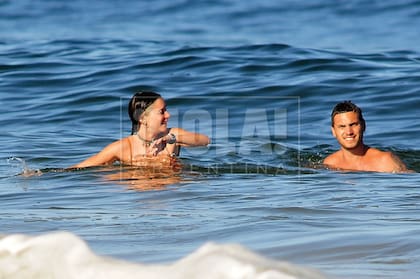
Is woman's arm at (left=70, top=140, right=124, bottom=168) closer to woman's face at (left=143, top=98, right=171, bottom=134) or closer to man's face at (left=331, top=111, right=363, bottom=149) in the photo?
woman's face at (left=143, top=98, right=171, bottom=134)

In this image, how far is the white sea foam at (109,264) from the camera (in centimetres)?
360

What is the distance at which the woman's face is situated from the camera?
8.22 meters

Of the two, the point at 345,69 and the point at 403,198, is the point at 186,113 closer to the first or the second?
the point at 345,69

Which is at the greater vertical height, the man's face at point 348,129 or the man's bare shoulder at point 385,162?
the man's face at point 348,129

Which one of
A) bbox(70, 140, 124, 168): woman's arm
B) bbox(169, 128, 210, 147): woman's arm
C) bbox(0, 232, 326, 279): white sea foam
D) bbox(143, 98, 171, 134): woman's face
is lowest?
bbox(0, 232, 326, 279): white sea foam

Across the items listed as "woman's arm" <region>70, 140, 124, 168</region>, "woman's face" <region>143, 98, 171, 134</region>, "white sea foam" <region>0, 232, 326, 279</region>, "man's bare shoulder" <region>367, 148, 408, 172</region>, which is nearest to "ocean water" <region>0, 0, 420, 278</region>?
"white sea foam" <region>0, 232, 326, 279</region>

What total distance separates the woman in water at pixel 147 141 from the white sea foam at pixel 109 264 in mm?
4018

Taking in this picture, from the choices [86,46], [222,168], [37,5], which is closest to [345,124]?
[222,168]

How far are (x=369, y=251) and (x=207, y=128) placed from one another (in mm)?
5942

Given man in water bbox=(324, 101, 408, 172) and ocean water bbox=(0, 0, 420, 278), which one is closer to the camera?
ocean water bbox=(0, 0, 420, 278)

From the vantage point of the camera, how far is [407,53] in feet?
48.2

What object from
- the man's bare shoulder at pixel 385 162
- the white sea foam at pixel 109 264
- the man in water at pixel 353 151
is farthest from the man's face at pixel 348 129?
the white sea foam at pixel 109 264

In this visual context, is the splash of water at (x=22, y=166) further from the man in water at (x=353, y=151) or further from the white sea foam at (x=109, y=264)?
the white sea foam at (x=109, y=264)

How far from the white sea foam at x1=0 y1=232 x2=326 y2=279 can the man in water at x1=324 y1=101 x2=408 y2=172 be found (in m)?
4.27
